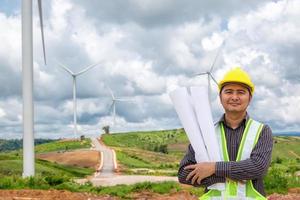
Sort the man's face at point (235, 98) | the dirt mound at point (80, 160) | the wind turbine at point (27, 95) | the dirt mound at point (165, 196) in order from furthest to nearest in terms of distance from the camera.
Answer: the dirt mound at point (80, 160) → the wind turbine at point (27, 95) → the dirt mound at point (165, 196) → the man's face at point (235, 98)

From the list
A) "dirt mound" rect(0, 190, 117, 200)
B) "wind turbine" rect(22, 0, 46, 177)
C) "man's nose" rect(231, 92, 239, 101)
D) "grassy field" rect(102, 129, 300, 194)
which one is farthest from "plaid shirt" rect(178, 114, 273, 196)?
"wind turbine" rect(22, 0, 46, 177)

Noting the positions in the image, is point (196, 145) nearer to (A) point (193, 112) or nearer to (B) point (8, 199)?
(A) point (193, 112)

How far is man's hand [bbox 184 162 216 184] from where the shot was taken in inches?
Answer: 135

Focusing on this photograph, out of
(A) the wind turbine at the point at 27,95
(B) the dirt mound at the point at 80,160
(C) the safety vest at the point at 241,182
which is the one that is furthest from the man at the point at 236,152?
(B) the dirt mound at the point at 80,160

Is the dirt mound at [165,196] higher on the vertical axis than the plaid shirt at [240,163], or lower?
lower

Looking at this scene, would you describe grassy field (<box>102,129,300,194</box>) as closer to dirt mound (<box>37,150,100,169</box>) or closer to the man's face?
dirt mound (<box>37,150,100,169</box>)

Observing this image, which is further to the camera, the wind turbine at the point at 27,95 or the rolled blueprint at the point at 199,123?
the wind turbine at the point at 27,95

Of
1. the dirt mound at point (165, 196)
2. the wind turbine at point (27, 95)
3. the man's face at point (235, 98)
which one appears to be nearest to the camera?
the man's face at point (235, 98)

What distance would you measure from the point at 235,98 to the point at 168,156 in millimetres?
61708

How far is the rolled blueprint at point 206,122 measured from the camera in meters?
3.44

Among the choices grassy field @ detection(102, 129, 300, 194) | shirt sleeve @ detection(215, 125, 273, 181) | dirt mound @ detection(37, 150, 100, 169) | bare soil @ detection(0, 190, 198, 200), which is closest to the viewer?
shirt sleeve @ detection(215, 125, 273, 181)

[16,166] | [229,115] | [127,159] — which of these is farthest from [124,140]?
[229,115]

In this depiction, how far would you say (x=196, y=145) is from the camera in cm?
345

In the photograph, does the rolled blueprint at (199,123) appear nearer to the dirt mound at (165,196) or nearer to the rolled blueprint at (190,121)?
the rolled blueprint at (190,121)
